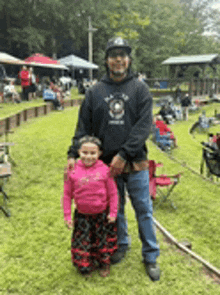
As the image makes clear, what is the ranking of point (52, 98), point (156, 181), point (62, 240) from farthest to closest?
1. point (52, 98)
2. point (156, 181)
3. point (62, 240)

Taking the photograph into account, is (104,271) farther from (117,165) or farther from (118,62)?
(118,62)

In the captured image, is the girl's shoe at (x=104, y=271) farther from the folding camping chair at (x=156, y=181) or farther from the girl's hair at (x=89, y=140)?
the folding camping chair at (x=156, y=181)

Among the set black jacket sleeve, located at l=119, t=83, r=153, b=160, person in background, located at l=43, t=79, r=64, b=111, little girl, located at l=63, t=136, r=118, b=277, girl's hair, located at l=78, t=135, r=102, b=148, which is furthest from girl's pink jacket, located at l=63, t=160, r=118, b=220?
person in background, located at l=43, t=79, r=64, b=111

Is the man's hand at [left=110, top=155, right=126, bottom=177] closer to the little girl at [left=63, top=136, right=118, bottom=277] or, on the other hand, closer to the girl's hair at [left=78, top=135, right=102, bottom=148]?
the little girl at [left=63, top=136, right=118, bottom=277]

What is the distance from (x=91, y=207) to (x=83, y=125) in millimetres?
861

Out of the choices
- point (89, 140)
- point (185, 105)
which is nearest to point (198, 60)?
point (185, 105)

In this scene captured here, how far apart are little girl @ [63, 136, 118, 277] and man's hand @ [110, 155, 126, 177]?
4.5 inches

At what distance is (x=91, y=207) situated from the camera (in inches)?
130

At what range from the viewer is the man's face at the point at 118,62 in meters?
3.22

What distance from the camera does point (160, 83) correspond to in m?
32.6

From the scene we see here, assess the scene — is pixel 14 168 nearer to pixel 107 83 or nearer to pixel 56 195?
pixel 56 195

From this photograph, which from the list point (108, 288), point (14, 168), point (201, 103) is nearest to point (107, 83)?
point (108, 288)

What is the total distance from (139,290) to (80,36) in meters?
38.2

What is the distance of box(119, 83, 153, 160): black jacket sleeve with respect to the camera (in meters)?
3.12
